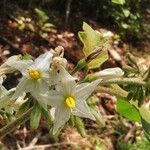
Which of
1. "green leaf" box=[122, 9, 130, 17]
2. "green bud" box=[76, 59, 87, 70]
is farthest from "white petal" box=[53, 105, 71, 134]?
"green leaf" box=[122, 9, 130, 17]

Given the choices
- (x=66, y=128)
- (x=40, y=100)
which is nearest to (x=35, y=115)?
(x=40, y=100)

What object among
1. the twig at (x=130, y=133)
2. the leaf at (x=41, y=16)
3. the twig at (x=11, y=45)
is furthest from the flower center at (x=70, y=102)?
the leaf at (x=41, y=16)

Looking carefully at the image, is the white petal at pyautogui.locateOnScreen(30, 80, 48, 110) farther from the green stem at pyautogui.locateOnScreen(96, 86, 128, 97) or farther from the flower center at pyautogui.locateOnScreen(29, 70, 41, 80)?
the green stem at pyautogui.locateOnScreen(96, 86, 128, 97)

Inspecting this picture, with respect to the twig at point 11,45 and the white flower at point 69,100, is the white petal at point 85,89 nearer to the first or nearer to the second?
the white flower at point 69,100

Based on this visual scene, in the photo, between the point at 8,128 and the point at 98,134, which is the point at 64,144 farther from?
the point at 8,128

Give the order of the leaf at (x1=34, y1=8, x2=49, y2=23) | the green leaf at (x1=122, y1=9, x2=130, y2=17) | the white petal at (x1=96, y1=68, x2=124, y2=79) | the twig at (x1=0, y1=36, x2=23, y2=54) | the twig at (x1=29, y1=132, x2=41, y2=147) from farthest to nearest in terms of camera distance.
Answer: the green leaf at (x1=122, y1=9, x2=130, y2=17)
the leaf at (x1=34, y1=8, x2=49, y2=23)
the twig at (x1=0, y1=36, x2=23, y2=54)
the twig at (x1=29, y1=132, x2=41, y2=147)
the white petal at (x1=96, y1=68, x2=124, y2=79)

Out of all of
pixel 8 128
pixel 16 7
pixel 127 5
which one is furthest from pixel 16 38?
pixel 8 128
